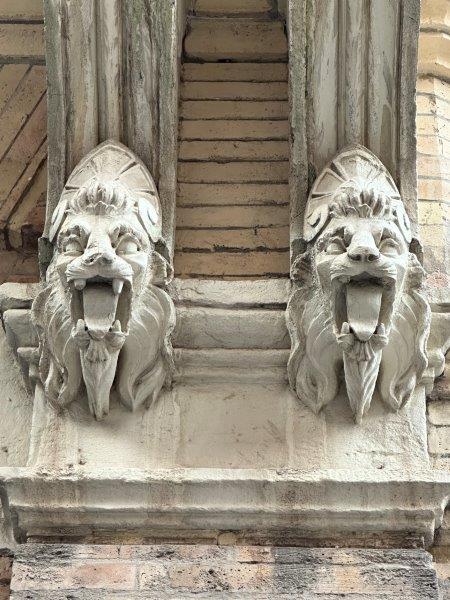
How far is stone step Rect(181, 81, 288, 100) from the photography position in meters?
4.93

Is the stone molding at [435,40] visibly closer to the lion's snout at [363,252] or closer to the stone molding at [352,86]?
the stone molding at [352,86]

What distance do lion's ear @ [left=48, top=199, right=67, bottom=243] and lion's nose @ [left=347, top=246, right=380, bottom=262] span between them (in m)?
0.75

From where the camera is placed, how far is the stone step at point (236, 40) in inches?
198

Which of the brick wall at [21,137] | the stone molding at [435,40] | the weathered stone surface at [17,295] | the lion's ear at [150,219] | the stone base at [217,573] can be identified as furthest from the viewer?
the stone molding at [435,40]

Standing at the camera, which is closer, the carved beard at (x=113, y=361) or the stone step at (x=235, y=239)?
the carved beard at (x=113, y=361)

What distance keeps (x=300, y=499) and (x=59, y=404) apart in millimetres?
639

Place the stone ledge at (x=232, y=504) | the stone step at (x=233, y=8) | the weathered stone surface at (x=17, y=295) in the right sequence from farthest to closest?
1. the stone step at (x=233, y=8)
2. the weathered stone surface at (x=17, y=295)
3. the stone ledge at (x=232, y=504)

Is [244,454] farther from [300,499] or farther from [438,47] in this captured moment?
[438,47]

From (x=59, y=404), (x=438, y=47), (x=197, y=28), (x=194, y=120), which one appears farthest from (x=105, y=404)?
(x=438, y=47)

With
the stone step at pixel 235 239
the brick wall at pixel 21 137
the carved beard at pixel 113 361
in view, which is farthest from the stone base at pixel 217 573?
the brick wall at pixel 21 137

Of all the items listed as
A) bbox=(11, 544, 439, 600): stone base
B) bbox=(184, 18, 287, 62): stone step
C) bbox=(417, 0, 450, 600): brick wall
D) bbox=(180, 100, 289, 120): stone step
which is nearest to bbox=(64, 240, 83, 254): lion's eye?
bbox=(11, 544, 439, 600): stone base

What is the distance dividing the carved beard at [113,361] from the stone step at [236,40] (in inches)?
39.3

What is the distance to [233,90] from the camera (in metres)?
4.95

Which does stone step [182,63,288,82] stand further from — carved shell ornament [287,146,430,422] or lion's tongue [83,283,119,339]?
lion's tongue [83,283,119,339]
